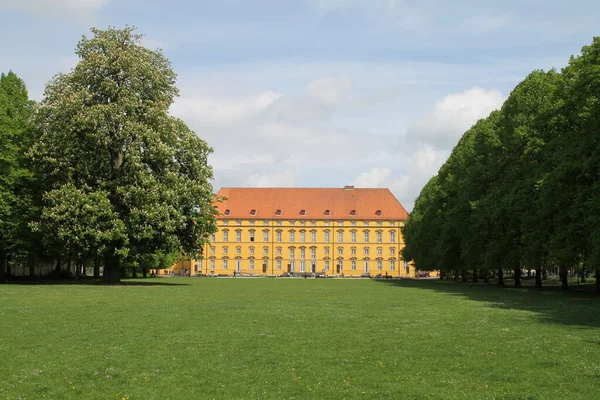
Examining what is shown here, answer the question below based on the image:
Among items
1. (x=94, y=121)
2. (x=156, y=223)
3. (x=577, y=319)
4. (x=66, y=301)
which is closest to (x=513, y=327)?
(x=577, y=319)

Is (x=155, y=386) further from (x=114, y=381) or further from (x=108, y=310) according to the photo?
(x=108, y=310)

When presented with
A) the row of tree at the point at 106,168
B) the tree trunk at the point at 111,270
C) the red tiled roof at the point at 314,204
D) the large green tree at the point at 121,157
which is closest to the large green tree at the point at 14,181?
the row of tree at the point at 106,168

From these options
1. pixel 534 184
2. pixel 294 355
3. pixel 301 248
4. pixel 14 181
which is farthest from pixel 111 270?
pixel 301 248

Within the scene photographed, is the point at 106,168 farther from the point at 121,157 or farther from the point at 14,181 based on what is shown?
the point at 14,181

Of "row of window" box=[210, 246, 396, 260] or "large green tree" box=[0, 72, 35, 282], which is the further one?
"row of window" box=[210, 246, 396, 260]

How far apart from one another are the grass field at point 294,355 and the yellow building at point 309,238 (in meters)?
122

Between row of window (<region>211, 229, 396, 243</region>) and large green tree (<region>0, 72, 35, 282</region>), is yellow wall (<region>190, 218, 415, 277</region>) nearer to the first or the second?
row of window (<region>211, 229, 396, 243</region>)

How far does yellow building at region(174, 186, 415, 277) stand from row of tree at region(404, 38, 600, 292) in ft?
Result: 236

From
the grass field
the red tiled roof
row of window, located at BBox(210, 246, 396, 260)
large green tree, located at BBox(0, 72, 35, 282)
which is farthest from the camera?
the red tiled roof

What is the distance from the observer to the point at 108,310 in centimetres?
2655

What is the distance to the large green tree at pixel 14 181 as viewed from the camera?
51.2m

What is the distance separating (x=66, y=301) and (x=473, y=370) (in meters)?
23.7

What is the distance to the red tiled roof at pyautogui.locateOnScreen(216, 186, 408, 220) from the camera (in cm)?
14775

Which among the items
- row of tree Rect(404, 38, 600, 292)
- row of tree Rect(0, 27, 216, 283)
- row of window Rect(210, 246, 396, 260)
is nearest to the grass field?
row of tree Rect(404, 38, 600, 292)
